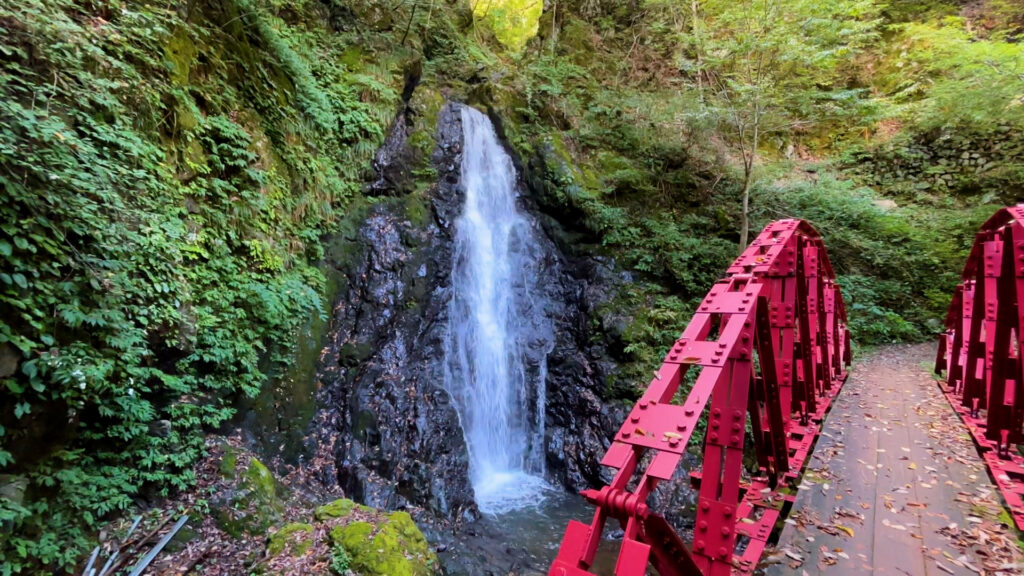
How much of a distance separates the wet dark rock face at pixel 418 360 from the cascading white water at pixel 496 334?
0.32 m

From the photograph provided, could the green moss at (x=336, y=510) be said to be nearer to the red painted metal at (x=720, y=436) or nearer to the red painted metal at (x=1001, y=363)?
the red painted metal at (x=720, y=436)

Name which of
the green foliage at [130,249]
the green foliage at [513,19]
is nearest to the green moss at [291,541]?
the green foliage at [130,249]

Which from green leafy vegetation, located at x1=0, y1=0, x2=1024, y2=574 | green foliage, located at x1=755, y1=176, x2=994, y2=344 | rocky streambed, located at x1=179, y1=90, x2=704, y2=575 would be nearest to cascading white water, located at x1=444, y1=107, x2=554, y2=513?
rocky streambed, located at x1=179, y1=90, x2=704, y2=575

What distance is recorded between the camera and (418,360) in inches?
340

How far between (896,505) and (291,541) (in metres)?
5.41

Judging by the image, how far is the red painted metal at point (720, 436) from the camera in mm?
1683

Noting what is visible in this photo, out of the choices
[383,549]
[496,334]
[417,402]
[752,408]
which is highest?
[752,408]

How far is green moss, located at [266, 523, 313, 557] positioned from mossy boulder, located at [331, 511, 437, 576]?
0.28m

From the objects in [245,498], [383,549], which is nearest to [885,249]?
[383,549]

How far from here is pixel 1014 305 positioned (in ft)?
12.4

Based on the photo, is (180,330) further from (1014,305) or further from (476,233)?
(1014,305)

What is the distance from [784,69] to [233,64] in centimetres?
1082

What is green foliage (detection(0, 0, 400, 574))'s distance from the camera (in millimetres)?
3428

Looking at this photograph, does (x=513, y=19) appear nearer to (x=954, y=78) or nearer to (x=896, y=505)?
(x=954, y=78)
